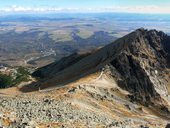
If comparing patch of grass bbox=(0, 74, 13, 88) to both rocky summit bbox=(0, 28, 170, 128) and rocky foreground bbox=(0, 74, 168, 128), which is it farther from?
rocky foreground bbox=(0, 74, 168, 128)

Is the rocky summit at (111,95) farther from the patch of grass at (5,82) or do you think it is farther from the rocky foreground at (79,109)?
the patch of grass at (5,82)

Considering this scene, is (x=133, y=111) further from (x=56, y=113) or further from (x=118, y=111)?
(x=56, y=113)

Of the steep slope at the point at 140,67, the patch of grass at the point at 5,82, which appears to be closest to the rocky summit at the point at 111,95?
the steep slope at the point at 140,67

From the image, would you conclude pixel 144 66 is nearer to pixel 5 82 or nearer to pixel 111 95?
pixel 111 95

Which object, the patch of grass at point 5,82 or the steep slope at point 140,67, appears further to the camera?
the patch of grass at point 5,82

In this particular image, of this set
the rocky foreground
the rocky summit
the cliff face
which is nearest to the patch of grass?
the rocky summit

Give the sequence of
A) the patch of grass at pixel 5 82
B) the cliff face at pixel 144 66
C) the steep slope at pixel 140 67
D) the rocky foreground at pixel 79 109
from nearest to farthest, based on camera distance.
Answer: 1. the rocky foreground at pixel 79 109
2. the steep slope at pixel 140 67
3. the cliff face at pixel 144 66
4. the patch of grass at pixel 5 82

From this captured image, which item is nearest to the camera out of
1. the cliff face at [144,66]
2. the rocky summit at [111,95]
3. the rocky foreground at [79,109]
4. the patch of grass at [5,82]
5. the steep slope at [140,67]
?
the rocky foreground at [79,109]

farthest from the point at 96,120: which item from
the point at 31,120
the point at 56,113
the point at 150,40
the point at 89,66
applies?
the point at 150,40

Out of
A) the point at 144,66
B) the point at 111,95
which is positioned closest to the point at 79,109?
the point at 111,95
